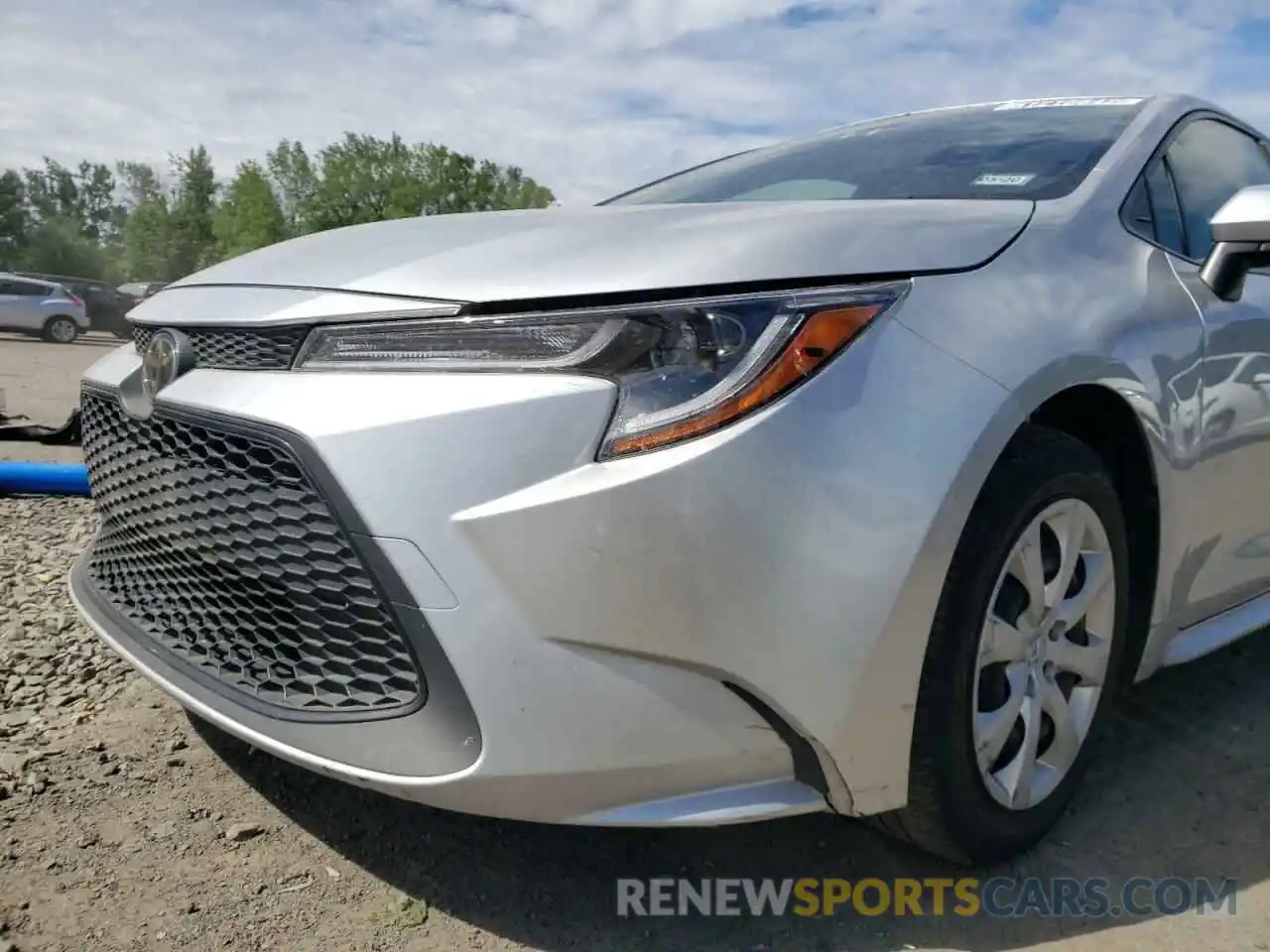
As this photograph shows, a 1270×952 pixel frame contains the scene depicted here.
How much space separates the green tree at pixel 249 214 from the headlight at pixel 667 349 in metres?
53.8

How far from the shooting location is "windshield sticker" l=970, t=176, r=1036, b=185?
7.54 feet

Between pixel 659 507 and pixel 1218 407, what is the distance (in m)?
1.49

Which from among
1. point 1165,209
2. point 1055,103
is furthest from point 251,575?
point 1055,103

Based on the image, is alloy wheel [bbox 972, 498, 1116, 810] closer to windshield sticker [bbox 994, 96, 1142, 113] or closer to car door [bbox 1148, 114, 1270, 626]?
car door [bbox 1148, 114, 1270, 626]

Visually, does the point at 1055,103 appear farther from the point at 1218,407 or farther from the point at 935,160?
the point at 1218,407

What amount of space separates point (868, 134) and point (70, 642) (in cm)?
263

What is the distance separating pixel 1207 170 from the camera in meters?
2.79

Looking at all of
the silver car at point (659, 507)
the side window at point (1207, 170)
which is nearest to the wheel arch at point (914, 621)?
the silver car at point (659, 507)

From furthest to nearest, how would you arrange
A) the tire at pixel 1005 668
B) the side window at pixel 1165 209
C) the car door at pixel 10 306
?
the car door at pixel 10 306, the side window at pixel 1165 209, the tire at pixel 1005 668

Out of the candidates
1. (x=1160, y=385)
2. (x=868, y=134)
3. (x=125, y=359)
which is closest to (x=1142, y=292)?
(x=1160, y=385)

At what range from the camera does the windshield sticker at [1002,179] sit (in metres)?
2.30

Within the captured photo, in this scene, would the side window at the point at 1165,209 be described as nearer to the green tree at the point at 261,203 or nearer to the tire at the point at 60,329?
the tire at the point at 60,329

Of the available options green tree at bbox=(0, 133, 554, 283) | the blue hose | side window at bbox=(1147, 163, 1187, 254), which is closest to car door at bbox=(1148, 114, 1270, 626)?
side window at bbox=(1147, 163, 1187, 254)

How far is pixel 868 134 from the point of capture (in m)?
3.02
